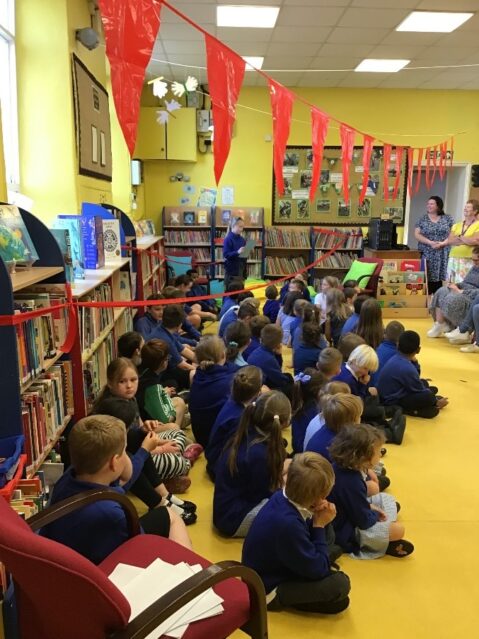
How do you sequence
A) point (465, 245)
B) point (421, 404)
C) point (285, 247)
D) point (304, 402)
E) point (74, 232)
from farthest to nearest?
point (285, 247), point (465, 245), point (421, 404), point (74, 232), point (304, 402)

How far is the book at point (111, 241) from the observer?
416cm

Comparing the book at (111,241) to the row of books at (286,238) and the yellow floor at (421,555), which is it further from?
the row of books at (286,238)

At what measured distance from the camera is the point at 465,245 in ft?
22.0

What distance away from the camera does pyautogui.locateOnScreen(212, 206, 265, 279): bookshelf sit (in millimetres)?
8836

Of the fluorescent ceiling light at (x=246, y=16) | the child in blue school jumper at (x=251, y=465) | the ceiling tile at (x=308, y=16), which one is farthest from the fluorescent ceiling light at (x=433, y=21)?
the child in blue school jumper at (x=251, y=465)

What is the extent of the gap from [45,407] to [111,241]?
7.08ft

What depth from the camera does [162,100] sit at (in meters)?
8.70

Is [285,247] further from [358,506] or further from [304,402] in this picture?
[358,506]

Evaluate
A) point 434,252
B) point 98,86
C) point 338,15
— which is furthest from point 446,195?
point 98,86

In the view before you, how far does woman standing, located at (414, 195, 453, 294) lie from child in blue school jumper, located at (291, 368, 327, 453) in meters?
5.29

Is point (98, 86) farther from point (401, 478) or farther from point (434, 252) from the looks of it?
point (434, 252)

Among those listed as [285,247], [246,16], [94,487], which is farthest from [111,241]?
[285,247]

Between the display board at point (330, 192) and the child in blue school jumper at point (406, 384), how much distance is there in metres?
5.61

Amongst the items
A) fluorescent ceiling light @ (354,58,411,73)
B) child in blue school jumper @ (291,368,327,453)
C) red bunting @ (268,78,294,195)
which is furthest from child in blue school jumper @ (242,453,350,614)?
fluorescent ceiling light @ (354,58,411,73)
